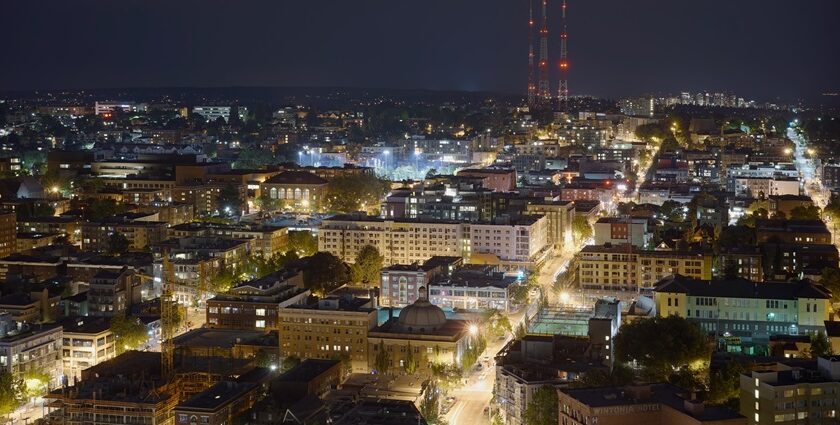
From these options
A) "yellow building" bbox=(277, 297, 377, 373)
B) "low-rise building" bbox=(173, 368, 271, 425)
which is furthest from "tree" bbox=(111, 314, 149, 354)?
"low-rise building" bbox=(173, 368, 271, 425)

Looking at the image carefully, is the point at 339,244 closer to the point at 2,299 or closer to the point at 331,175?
the point at 2,299

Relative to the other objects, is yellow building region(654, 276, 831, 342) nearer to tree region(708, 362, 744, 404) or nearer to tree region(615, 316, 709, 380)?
tree region(615, 316, 709, 380)

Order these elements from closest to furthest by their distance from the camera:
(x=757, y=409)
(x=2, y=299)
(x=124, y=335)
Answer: (x=757, y=409)
(x=124, y=335)
(x=2, y=299)

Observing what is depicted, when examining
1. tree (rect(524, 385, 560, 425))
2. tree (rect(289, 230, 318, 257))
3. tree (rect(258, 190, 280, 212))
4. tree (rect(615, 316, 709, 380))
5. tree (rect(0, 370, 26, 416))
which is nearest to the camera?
tree (rect(524, 385, 560, 425))

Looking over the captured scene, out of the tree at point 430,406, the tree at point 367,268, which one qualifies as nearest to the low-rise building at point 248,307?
the tree at point 367,268

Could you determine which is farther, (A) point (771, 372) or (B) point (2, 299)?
(B) point (2, 299)

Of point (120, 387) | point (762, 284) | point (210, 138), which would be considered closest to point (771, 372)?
point (762, 284)
